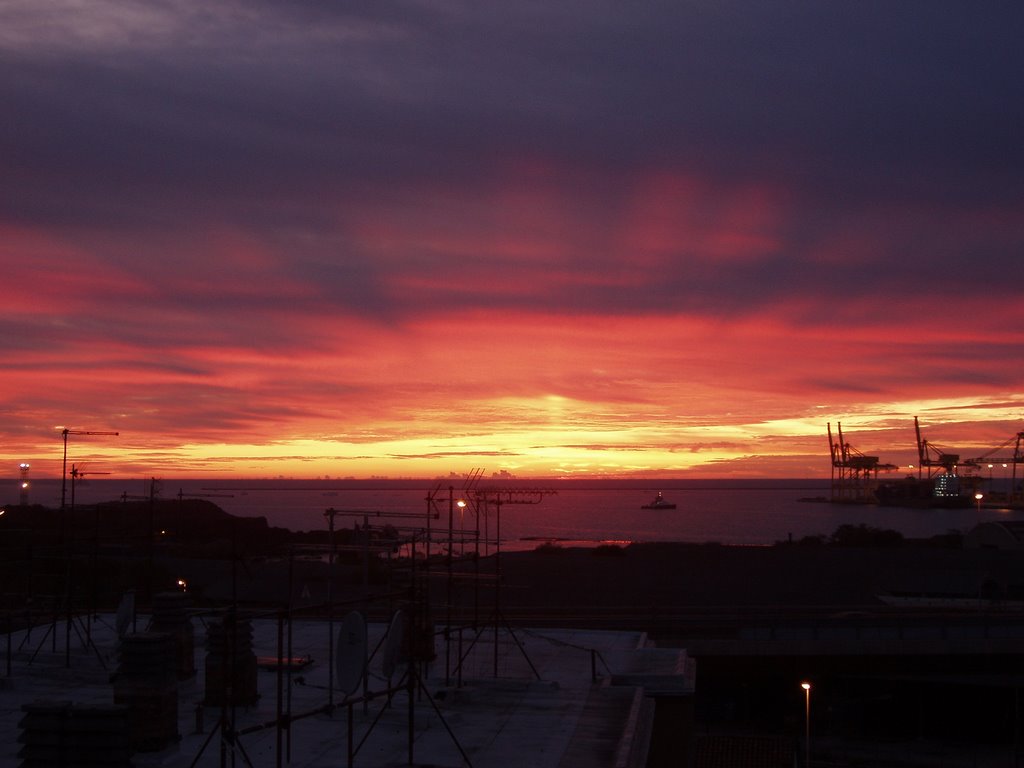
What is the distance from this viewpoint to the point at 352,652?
12172 millimetres

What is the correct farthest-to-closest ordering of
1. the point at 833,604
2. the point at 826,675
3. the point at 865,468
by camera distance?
the point at 865,468 < the point at 833,604 < the point at 826,675

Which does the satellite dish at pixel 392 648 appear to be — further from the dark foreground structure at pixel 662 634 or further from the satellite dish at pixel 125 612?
the satellite dish at pixel 125 612

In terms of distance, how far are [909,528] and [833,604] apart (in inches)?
3836

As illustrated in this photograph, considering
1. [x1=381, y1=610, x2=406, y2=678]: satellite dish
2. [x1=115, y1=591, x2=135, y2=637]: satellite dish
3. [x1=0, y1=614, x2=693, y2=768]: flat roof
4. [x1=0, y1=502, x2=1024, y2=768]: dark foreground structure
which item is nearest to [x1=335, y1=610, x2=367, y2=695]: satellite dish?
[x1=0, y1=502, x2=1024, y2=768]: dark foreground structure

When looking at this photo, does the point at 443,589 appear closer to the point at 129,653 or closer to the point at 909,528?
the point at 129,653

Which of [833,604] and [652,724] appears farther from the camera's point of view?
[833,604]

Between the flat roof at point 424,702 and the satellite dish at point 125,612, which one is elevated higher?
the satellite dish at point 125,612

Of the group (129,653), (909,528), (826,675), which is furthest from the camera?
(909,528)

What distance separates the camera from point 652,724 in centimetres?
1482

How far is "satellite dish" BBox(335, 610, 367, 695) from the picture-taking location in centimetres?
1206

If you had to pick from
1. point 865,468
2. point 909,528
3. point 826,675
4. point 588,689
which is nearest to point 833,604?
point 826,675

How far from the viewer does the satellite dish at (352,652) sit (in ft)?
39.6

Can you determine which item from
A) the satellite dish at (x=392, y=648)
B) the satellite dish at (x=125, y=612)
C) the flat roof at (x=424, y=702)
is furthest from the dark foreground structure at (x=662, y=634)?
the satellite dish at (x=125, y=612)

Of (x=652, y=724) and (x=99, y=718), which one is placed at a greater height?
(x=99, y=718)
